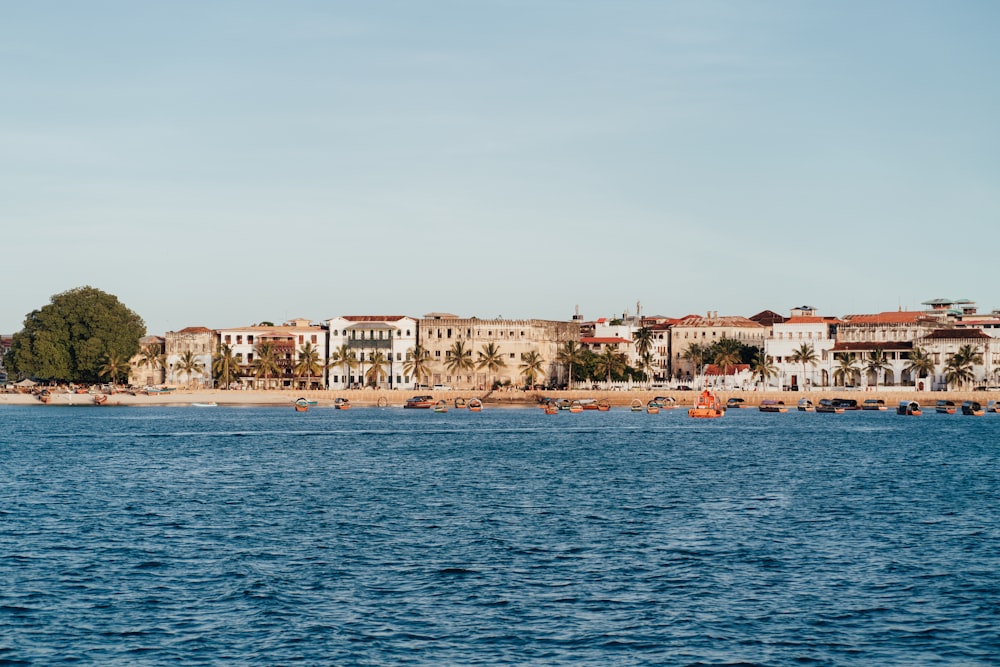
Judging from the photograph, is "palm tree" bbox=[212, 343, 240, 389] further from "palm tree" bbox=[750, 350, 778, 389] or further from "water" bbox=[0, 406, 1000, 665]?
"water" bbox=[0, 406, 1000, 665]

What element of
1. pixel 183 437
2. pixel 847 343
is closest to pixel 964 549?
pixel 183 437

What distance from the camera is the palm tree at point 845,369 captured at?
605 ft

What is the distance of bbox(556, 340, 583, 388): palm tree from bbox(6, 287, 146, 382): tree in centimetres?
6865

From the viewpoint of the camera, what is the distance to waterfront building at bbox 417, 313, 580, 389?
186 metres

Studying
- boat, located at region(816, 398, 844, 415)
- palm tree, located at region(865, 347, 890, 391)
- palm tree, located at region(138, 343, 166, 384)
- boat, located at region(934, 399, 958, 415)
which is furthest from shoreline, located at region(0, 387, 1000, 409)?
palm tree, located at region(138, 343, 166, 384)

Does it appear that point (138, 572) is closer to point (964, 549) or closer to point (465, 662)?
point (465, 662)

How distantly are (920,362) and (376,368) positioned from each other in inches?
3327

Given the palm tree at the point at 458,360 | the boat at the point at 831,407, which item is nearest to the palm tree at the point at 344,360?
the palm tree at the point at 458,360

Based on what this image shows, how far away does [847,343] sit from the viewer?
190250 millimetres

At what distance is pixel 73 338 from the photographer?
7170 inches

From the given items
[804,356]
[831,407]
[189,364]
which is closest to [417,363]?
[189,364]

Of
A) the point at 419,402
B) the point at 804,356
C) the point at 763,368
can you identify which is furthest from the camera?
the point at 804,356

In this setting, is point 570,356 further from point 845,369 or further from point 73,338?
point 73,338

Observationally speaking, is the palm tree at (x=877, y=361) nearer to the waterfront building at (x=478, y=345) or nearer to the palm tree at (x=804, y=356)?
the palm tree at (x=804, y=356)
